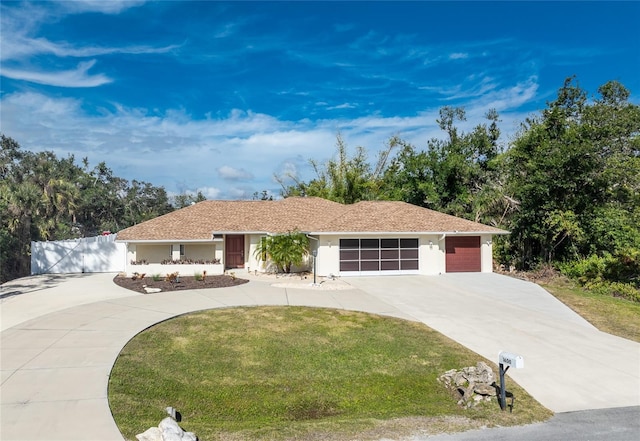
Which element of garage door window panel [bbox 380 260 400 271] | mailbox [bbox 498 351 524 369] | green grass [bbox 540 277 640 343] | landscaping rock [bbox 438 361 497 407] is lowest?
landscaping rock [bbox 438 361 497 407]

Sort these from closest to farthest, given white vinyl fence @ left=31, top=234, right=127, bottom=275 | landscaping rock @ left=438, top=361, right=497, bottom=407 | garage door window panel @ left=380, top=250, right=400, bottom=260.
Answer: landscaping rock @ left=438, top=361, right=497, bottom=407
garage door window panel @ left=380, top=250, right=400, bottom=260
white vinyl fence @ left=31, top=234, right=127, bottom=275

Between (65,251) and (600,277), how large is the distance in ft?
86.9

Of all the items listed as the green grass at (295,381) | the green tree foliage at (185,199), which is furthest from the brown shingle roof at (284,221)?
the green tree foliage at (185,199)

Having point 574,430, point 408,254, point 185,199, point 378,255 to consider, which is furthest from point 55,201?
point 574,430

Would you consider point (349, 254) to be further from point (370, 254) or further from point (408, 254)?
point (408, 254)

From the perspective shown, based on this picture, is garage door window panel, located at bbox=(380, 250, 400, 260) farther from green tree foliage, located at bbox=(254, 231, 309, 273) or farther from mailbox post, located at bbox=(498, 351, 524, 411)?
mailbox post, located at bbox=(498, 351, 524, 411)

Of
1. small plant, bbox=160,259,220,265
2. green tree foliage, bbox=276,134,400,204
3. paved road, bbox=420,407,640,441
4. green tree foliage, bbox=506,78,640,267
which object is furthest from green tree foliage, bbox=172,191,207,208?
paved road, bbox=420,407,640,441

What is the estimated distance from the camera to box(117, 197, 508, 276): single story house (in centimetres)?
2053

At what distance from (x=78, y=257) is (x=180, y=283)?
25.8 feet

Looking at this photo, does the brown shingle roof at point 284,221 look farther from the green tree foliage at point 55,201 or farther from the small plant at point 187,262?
the green tree foliage at point 55,201

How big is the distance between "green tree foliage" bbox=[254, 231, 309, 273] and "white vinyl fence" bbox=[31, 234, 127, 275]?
7.88 metres

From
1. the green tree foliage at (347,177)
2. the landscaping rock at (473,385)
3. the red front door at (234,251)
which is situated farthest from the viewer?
the green tree foliage at (347,177)

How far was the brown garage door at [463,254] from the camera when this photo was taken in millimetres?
21812

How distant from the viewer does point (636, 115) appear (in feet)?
85.4
